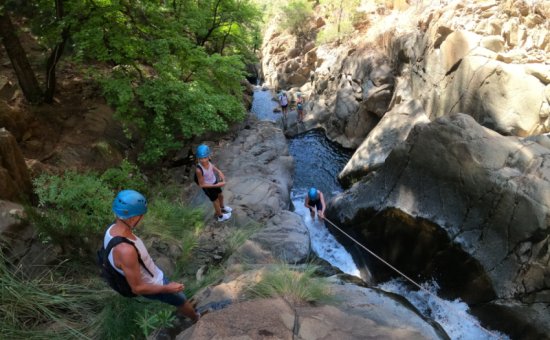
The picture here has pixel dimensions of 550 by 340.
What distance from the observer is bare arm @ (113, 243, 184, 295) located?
2.84 m

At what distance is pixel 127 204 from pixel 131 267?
0.54 m

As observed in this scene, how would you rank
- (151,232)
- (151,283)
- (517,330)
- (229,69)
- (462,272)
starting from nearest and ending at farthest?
(151,283) < (517,330) < (151,232) < (462,272) < (229,69)

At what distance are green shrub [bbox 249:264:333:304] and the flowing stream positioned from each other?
209cm

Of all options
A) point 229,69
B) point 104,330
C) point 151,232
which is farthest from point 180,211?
point 229,69

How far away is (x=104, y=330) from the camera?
3260 millimetres

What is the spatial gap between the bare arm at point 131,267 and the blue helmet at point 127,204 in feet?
0.85

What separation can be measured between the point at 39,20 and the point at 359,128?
37.7 ft

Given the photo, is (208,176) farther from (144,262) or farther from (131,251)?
(131,251)

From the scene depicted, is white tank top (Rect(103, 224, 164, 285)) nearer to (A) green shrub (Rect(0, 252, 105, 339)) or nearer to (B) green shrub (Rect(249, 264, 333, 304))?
(A) green shrub (Rect(0, 252, 105, 339))

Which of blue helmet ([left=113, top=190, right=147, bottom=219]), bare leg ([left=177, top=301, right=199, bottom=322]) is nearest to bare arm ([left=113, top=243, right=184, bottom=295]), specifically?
blue helmet ([left=113, top=190, right=147, bottom=219])

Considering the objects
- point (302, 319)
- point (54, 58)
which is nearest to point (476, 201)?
point (302, 319)

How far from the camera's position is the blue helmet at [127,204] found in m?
2.83

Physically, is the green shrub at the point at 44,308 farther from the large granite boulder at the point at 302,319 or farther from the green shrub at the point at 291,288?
the green shrub at the point at 291,288

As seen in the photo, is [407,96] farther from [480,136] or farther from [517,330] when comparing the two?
[517,330]
